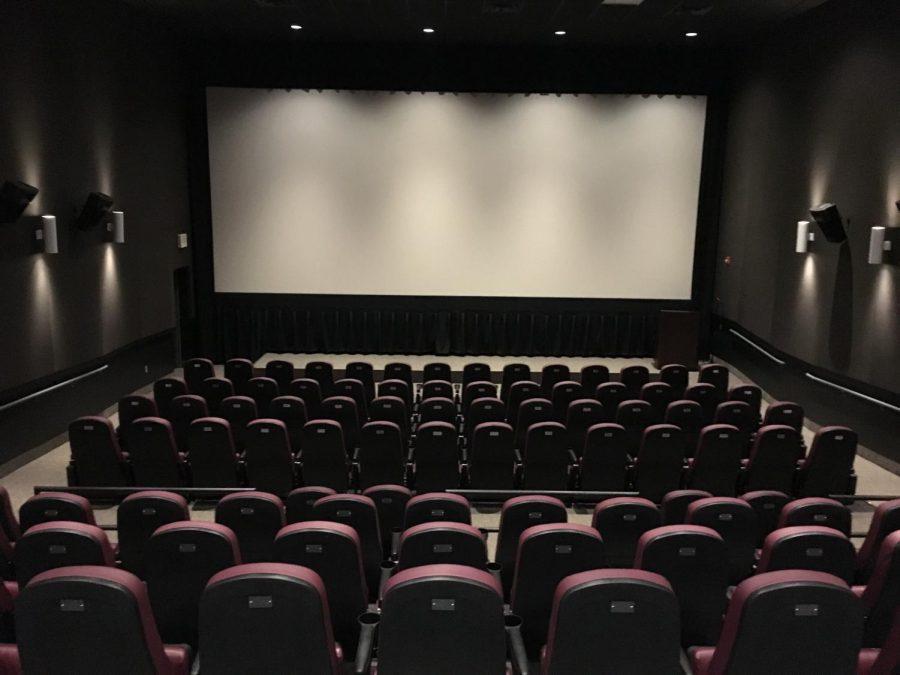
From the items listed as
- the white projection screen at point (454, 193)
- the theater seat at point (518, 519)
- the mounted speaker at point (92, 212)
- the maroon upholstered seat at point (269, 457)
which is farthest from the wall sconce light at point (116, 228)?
the theater seat at point (518, 519)

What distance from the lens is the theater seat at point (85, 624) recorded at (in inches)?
107

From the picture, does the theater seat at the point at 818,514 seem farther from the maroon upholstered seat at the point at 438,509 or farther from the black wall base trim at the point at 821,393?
the black wall base trim at the point at 821,393

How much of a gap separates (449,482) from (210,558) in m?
3.54

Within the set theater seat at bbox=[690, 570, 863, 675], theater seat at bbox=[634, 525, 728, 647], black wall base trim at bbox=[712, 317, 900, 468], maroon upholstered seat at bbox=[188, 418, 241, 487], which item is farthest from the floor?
theater seat at bbox=[690, 570, 863, 675]

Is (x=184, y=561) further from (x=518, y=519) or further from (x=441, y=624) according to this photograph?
(x=518, y=519)

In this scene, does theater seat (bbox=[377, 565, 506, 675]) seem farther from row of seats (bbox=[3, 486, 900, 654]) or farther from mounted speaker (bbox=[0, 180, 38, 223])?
mounted speaker (bbox=[0, 180, 38, 223])

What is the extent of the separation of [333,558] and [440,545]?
53cm

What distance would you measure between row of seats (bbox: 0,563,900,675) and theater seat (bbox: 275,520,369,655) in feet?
2.39

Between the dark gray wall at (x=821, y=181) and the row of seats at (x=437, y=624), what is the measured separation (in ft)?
22.0

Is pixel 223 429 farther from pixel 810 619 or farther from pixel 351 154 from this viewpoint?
pixel 351 154

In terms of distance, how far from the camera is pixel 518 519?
14.7ft

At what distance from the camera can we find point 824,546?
384 centimetres

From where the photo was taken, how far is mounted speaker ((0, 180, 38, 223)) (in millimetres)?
7980

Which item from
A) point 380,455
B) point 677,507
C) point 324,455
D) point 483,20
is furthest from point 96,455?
point 483,20
